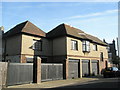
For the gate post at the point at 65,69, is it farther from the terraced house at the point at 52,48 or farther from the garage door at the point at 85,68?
the garage door at the point at 85,68

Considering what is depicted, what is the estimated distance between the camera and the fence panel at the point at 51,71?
59.2ft

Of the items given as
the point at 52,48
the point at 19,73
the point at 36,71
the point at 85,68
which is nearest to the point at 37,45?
the point at 52,48

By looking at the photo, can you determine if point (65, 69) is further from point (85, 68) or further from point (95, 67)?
point (95, 67)

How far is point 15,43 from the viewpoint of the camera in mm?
22469

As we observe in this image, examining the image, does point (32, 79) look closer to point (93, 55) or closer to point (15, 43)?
point (15, 43)

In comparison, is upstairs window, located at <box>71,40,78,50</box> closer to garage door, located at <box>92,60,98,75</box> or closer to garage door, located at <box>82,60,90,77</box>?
garage door, located at <box>82,60,90,77</box>

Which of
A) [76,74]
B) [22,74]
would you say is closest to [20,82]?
[22,74]

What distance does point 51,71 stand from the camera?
1916cm

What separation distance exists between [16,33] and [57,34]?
626cm

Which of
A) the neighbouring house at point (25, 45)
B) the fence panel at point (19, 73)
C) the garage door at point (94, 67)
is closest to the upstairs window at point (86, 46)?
the garage door at point (94, 67)

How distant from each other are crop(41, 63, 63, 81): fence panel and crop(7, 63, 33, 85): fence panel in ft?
5.59

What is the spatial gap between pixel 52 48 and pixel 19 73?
10842 mm

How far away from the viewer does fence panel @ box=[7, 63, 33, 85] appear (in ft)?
47.4

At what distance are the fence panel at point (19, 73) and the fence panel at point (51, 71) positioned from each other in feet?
5.59
